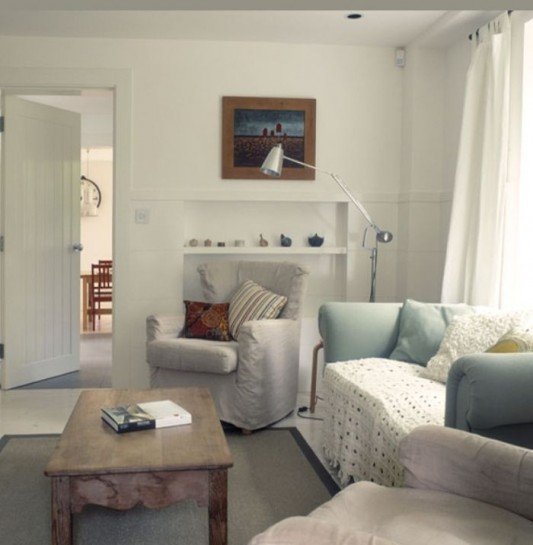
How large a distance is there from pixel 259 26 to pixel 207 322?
1888 mm

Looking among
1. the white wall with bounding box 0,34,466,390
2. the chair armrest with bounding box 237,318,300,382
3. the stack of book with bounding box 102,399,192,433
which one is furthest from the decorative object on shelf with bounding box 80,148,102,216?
the stack of book with bounding box 102,399,192,433

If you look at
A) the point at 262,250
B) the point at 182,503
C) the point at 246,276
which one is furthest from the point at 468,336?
the point at 262,250

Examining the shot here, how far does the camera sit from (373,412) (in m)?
2.90

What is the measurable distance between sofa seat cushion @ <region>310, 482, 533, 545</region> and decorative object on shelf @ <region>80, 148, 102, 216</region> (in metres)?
9.94

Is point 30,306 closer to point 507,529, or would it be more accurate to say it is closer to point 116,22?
point 116,22

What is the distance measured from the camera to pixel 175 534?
267cm

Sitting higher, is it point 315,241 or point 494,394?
point 315,241

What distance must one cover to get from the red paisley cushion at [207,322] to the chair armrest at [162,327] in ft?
0.24

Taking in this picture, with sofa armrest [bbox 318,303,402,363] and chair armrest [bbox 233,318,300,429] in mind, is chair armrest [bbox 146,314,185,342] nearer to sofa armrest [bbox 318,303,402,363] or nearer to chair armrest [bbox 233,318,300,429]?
chair armrest [bbox 233,318,300,429]

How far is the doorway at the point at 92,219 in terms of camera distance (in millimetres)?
5605

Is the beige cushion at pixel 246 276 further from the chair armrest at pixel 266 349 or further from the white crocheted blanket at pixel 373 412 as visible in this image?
→ the white crocheted blanket at pixel 373 412

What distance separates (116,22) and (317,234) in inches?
76.6

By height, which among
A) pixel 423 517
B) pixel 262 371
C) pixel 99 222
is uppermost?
pixel 99 222

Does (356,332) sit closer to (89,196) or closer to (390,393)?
(390,393)
